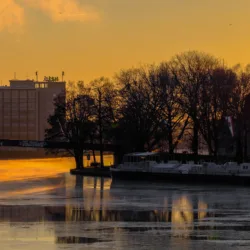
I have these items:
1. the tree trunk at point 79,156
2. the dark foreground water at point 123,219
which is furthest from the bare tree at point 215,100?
the dark foreground water at point 123,219

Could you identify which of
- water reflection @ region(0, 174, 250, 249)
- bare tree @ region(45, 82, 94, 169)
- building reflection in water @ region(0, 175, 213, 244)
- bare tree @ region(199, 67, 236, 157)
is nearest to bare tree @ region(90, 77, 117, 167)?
bare tree @ region(45, 82, 94, 169)

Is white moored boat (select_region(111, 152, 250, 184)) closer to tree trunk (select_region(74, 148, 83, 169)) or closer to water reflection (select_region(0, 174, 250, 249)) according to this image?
water reflection (select_region(0, 174, 250, 249))

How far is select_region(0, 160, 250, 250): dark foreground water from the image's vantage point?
36469 millimetres

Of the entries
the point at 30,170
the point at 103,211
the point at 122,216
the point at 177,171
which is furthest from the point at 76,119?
the point at 122,216

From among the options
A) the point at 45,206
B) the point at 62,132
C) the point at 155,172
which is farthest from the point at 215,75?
the point at 45,206

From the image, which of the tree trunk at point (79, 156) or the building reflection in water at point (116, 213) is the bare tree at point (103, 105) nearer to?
the tree trunk at point (79, 156)

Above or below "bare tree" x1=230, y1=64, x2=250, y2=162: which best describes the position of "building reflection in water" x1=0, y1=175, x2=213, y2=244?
below

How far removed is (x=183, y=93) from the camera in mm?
109312

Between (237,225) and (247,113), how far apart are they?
62964mm

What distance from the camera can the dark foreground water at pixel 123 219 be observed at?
36469mm

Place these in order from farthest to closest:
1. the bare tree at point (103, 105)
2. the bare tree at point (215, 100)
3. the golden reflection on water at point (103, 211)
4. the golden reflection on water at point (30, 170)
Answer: the bare tree at point (103, 105) → the bare tree at point (215, 100) → the golden reflection on water at point (30, 170) → the golden reflection on water at point (103, 211)

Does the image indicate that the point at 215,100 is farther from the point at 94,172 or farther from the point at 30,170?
the point at 30,170

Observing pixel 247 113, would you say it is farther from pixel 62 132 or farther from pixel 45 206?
pixel 45 206

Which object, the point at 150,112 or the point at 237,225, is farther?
the point at 150,112
